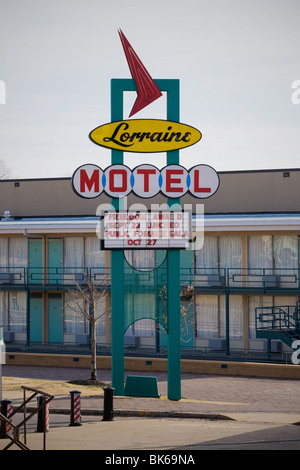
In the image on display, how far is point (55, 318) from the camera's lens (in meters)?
38.1

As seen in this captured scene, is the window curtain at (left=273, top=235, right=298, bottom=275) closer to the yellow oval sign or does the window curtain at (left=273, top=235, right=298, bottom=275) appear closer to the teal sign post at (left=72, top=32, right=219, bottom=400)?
the teal sign post at (left=72, top=32, right=219, bottom=400)

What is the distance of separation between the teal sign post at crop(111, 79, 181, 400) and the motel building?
22.7ft

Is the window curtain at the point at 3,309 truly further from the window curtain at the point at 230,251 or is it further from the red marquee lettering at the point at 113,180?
the red marquee lettering at the point at 113,180

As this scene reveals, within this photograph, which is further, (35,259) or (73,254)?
(35,259)

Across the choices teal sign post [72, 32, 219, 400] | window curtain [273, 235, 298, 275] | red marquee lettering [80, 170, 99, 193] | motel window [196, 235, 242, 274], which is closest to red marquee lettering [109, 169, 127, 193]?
teal sign post [72, 32, 219, 400]

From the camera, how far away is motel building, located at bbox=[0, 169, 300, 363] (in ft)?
113

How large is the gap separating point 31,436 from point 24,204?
2880 cm

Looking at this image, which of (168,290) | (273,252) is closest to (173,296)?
(168,290)

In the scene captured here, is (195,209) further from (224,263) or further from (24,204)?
(24,204)

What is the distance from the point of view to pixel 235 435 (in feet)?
57.7

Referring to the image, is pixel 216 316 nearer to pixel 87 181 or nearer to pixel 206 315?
pixel 206 315

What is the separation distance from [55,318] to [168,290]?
572 inches

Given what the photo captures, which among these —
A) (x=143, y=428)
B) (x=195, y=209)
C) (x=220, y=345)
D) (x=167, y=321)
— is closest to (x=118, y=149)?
(x=167, y=321)

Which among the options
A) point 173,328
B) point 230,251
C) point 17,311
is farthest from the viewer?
point 17,311
